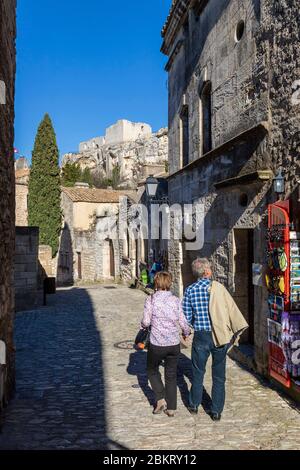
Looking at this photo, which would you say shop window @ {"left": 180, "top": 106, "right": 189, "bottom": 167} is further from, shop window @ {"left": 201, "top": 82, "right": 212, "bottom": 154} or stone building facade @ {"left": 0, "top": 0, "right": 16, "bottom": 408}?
stone building facade @ {"left": 0, "top": 0, "right": 16, "bottom": 408}

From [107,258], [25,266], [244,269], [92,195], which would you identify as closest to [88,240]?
[107,258]

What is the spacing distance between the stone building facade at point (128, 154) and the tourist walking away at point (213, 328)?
4737 cm

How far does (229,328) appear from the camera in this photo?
4.29 meters

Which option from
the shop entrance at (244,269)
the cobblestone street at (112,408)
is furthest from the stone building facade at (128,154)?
the cobblestone street at (112,408)

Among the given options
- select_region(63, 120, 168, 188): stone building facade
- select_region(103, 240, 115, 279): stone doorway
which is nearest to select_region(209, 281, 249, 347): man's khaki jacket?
select_region(103, 240, 115, 279): stone doorway

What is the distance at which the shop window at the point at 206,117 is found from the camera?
854 cm

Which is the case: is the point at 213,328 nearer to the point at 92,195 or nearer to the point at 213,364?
the point at 213,364

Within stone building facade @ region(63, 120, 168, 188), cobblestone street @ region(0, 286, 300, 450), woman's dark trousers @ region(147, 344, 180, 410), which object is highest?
stone building facade @ region(63, 120, 168, 188)

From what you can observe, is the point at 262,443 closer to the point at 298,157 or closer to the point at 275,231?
the point at 275,231

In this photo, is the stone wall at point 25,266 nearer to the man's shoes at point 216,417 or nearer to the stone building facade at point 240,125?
the stone building facade at point 240,125

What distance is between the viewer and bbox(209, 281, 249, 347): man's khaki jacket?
4219 mm

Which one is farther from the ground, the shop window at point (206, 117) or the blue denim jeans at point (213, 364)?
the shop window at point (206, 117)

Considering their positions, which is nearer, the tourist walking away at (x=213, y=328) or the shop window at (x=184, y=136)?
the tourist walking away at (x=213, y=328)

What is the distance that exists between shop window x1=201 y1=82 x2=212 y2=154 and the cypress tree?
17.6 meters
